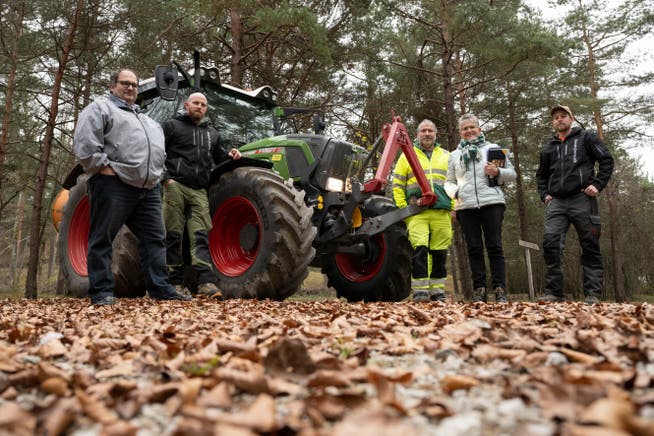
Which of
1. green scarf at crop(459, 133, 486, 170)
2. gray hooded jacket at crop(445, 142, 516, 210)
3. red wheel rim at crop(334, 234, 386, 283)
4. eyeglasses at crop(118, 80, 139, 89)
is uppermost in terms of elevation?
eyeglasses at crop(118, 80, 139, 89)

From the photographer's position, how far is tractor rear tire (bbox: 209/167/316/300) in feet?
15.2

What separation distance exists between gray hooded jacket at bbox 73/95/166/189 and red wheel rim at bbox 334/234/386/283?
278cm

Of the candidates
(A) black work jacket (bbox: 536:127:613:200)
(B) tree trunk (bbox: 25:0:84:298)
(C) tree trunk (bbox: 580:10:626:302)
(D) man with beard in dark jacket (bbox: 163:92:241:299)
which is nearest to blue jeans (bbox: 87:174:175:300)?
(D) man with beard in dark jacket (bbox: 163:92:241:299)

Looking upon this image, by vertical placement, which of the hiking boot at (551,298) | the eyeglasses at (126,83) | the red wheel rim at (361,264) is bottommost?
the hiking boot at (551,298)

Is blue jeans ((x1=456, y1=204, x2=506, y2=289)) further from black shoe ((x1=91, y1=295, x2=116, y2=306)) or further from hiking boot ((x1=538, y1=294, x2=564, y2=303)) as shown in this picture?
Result: black shoe ((x1=91, y1=295, x2=116, y2=306))

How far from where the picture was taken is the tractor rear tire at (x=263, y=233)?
4621mm

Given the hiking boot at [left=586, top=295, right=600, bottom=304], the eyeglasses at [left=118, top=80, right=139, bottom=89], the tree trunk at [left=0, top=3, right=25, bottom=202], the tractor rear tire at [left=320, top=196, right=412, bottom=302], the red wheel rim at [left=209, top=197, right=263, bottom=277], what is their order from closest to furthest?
the eyeglasses at [left=118, top=80, right=139, bottom=89] < the hiking boot at [left=586, top=295, right=600, bottom=304] < the red wheel rim at [left=209, top=197, right=263, bottom=277] < the tractor rear tire at [left=320, top=196, right=412, bottom=302] < the tree trunk at [left=0, top=3, right=25, bottom=202]

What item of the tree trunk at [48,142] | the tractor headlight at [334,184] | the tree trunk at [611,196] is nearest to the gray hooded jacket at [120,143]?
the tractor headlight at [334,184]

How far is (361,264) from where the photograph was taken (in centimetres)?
626

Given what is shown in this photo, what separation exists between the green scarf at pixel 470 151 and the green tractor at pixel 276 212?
1.54 ft

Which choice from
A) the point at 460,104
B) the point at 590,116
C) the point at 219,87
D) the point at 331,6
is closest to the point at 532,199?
the point at 590,116

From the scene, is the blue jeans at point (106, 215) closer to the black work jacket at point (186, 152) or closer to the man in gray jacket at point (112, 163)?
the man in gray jacket at point (112, 163)

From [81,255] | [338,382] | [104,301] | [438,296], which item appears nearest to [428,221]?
[438,296]

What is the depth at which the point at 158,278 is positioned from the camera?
4441 mm
